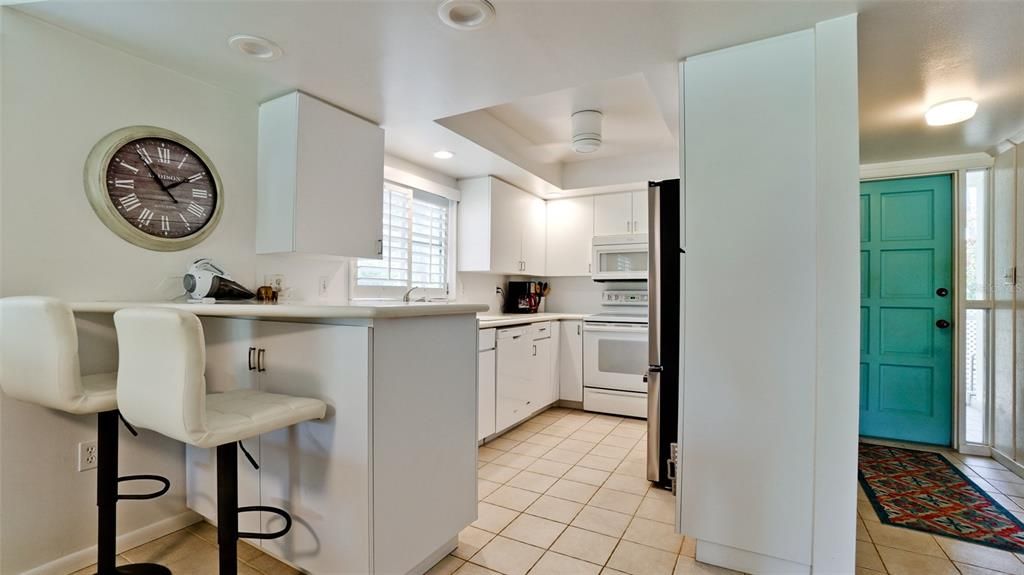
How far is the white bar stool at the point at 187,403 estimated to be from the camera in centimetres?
119

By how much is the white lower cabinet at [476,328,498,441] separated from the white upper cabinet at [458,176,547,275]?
93 centimetres

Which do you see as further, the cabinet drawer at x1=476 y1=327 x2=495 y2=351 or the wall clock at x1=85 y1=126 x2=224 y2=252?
the cabinet drawer at x1=476 y1=327 x2=495 y2=351

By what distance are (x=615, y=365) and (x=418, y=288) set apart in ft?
5.95

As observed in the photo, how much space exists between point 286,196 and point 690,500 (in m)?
2.36

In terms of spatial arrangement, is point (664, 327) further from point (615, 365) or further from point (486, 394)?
point (615, 365)

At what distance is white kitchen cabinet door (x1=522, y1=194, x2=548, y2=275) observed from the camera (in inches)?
173

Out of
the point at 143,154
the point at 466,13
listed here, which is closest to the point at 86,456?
the point at 143,154

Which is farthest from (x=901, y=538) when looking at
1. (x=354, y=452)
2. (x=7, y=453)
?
(x=7, y=453)

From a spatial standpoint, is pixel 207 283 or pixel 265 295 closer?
pixel 207 283

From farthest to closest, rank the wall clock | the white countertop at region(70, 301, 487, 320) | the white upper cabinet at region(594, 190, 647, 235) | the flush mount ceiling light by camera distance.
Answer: the white upper cabinet at region(594, 190, 647, 235) → the wall clock → the flush mount ceiling light → the white countertop at region(70, 301, 487, 320)

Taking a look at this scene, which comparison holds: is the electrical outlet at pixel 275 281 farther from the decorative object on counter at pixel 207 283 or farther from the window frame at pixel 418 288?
the window frame at pixel 418 288

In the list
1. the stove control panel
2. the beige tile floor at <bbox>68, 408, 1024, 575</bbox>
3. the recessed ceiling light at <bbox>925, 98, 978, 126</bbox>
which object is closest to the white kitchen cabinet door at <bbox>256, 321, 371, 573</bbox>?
the beige tile floor at <bbox>68, 408, 1024, 575</bbox>

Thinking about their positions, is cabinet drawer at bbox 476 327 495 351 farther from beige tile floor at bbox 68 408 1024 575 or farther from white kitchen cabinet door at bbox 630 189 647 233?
white kitchen cabinet door at bbox 630 189 647 233

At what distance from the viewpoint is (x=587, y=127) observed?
311 centimetres
